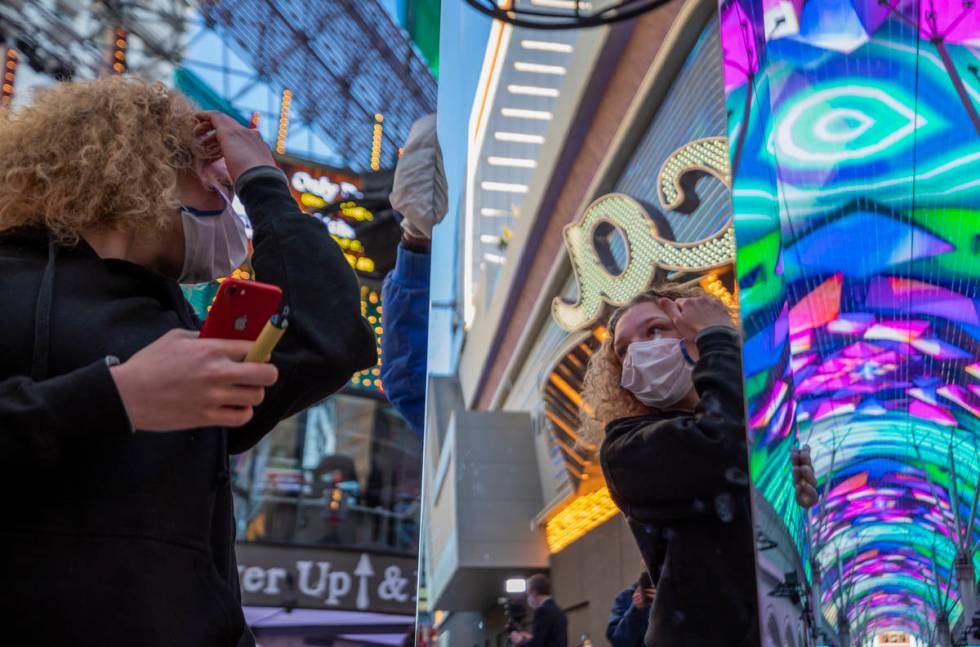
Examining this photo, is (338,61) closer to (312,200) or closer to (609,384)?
(312,200)

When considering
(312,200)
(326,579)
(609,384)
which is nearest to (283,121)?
(312,200)

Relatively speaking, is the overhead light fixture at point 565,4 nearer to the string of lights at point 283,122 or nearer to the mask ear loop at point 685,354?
the mask ear loop at point 685,354

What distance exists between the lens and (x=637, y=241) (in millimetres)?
1319

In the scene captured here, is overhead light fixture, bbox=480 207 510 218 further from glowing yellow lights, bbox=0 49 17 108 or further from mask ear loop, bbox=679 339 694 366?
glowing yellow lights, bbox=0 49 17 108

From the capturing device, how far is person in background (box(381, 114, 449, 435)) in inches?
56.2

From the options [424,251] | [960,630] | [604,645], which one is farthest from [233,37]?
[960,630]

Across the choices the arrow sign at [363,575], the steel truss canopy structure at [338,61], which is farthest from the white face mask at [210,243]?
the arrow sign at [363,575]

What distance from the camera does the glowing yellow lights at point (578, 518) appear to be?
124 cm

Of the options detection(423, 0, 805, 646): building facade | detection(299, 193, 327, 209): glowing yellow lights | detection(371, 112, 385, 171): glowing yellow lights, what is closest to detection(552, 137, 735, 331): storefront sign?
detection(423, 0, 805, 646): building facade

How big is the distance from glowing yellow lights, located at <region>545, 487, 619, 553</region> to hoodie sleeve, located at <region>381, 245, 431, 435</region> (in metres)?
0.28

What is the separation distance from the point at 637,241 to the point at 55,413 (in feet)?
2.73

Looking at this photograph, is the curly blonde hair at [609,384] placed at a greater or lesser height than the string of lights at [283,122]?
lesser

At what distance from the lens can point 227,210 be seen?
1.03 metres

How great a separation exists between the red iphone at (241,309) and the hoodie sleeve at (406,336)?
703 mm
